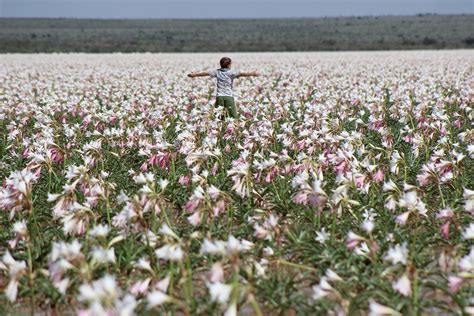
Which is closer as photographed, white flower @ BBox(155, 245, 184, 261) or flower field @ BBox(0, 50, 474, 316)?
white flower @ BBox(155, 245, 184, 261)

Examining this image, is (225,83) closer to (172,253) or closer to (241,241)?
(241,241)

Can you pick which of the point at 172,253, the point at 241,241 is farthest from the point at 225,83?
the point at 172,253

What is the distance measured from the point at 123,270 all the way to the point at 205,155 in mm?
1666

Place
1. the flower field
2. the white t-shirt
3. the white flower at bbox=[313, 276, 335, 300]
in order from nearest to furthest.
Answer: the white flower at bbox=[313, 276, 335, 300]
the flower field
the white t-shirt

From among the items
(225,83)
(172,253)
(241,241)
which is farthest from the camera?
(225,83)

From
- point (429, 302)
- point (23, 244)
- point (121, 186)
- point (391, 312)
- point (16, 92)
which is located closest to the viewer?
point (391, 312)

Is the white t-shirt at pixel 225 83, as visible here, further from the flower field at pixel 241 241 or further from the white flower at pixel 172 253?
the white flower at pixel 172 253

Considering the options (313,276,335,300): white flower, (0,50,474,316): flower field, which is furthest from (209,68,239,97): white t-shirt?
(313,276,335,300): white flower

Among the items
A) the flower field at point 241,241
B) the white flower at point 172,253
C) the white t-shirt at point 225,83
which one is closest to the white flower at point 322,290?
the flower field at point 241,241

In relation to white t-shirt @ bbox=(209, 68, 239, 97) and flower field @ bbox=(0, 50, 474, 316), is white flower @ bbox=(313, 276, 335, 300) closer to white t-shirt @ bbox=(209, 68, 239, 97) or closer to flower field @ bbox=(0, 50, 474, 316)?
flower field @ bbox=(0, 50, 474, 316)

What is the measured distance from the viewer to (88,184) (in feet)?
18.3

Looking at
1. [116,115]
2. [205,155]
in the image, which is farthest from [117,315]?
[116,115]

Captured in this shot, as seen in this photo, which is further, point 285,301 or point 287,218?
point 287,218

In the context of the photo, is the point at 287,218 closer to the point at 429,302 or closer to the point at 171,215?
the point at 171,215
